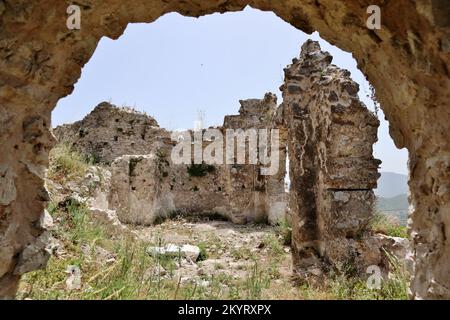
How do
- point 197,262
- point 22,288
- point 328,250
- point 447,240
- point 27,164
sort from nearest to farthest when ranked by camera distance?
point 447,240
point 27,164
point 22,288
point 328,250
point 197,262

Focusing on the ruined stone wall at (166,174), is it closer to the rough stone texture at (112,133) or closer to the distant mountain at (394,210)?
the rough stone texture at (112,133)

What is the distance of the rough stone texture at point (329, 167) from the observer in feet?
17.8

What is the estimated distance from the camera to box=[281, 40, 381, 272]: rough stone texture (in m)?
5.42

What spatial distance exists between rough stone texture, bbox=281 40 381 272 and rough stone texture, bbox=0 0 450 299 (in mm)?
3052

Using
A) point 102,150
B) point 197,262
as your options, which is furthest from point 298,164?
point 102,150

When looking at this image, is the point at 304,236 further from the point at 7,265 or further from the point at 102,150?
the point at 102,150

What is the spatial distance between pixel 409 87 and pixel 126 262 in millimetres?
2973

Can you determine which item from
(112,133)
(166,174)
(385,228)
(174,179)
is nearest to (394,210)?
(385,228)

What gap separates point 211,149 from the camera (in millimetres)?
13391

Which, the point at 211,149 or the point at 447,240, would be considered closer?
the point at 447,240

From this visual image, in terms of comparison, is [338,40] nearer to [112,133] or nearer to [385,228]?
[385,228]

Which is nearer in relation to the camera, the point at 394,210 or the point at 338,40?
the point at 338,40

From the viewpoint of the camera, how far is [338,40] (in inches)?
104

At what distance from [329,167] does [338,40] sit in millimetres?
3210
